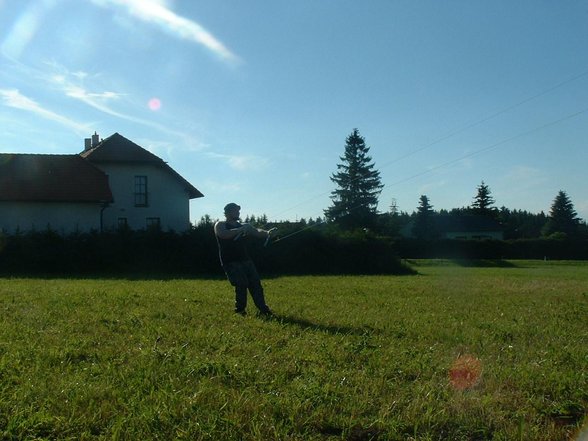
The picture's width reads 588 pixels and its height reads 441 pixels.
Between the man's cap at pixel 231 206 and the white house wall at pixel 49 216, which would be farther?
the white house wall at pixel 49 216

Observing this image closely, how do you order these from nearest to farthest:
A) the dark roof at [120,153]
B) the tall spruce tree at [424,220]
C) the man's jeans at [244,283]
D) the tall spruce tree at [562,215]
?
the man's jeans at [244,283]
the dark roof at [120,153]
the tall spruce tree at [424,220]
the tall spruce tree at [562,215]

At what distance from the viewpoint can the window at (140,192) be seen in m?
45.0

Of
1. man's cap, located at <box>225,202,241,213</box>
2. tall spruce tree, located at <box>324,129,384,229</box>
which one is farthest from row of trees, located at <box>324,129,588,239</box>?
man's cap, located at <box>225,202,241,213</box>

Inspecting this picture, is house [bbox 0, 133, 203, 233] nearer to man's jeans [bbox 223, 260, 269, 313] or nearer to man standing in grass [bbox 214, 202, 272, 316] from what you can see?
man standing in grass [bbox 214, 202, 272, 316]

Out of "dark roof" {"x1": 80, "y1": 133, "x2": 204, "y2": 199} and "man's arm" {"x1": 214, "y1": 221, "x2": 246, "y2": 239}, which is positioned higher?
"dark roof" {"x1": 80, "y1": 133, "x2": 204, "y2": 199}

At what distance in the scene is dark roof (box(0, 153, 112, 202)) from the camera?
126 ft

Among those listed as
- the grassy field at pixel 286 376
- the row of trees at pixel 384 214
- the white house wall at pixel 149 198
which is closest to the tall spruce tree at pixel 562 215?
the row of trees at pixel 384 214

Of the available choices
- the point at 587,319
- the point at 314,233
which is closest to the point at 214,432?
the point at 587,319

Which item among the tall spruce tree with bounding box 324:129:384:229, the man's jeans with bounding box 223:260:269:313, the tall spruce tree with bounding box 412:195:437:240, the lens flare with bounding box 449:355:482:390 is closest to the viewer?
the lens flare with bounding box 449:355:482:390

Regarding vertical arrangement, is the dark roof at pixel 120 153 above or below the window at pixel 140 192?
above

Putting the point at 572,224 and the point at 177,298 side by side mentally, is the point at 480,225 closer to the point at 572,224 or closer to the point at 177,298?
the point at 572,224

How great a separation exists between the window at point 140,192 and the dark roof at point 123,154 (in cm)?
119

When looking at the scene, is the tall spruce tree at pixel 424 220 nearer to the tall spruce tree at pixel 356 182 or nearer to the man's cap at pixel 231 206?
the tall spruce tree at pixel 356 182

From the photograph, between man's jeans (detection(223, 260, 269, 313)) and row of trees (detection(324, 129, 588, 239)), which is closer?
man's jeans (detection(223, 260, 269, 313))
